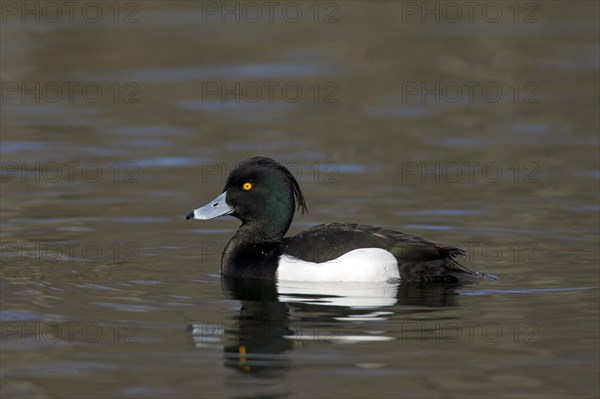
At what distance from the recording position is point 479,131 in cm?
1505

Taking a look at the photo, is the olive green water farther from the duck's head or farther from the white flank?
the duck's head

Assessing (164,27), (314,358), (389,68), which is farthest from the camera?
(164,27)

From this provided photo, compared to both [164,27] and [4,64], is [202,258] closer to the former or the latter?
[4,64]

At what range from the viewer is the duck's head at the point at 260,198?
10.1 metres

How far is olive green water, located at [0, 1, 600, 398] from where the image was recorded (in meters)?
7.70

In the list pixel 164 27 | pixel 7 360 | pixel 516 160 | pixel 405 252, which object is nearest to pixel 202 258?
pixel 405 252

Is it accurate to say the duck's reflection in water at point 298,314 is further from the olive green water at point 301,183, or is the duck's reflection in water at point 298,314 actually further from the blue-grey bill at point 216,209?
the blue-grey bill at point 216,209

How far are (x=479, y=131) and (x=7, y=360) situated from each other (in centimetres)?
838

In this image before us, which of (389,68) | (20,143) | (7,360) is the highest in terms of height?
(389,68)

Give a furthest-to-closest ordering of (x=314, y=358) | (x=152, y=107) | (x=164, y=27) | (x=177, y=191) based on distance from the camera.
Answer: (x=164, y=27) → (x=152, y=107) → (x=177, y=191) → (x=314, y=358)

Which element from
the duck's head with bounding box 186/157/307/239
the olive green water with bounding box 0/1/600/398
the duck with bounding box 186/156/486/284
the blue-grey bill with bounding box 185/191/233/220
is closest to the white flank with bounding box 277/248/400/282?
the duck with bounding box 186/156/486/284

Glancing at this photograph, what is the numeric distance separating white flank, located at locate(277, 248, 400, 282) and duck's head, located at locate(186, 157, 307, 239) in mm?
613

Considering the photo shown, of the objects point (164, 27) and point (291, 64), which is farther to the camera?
point (164, 27)

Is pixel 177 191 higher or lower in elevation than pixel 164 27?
lower
